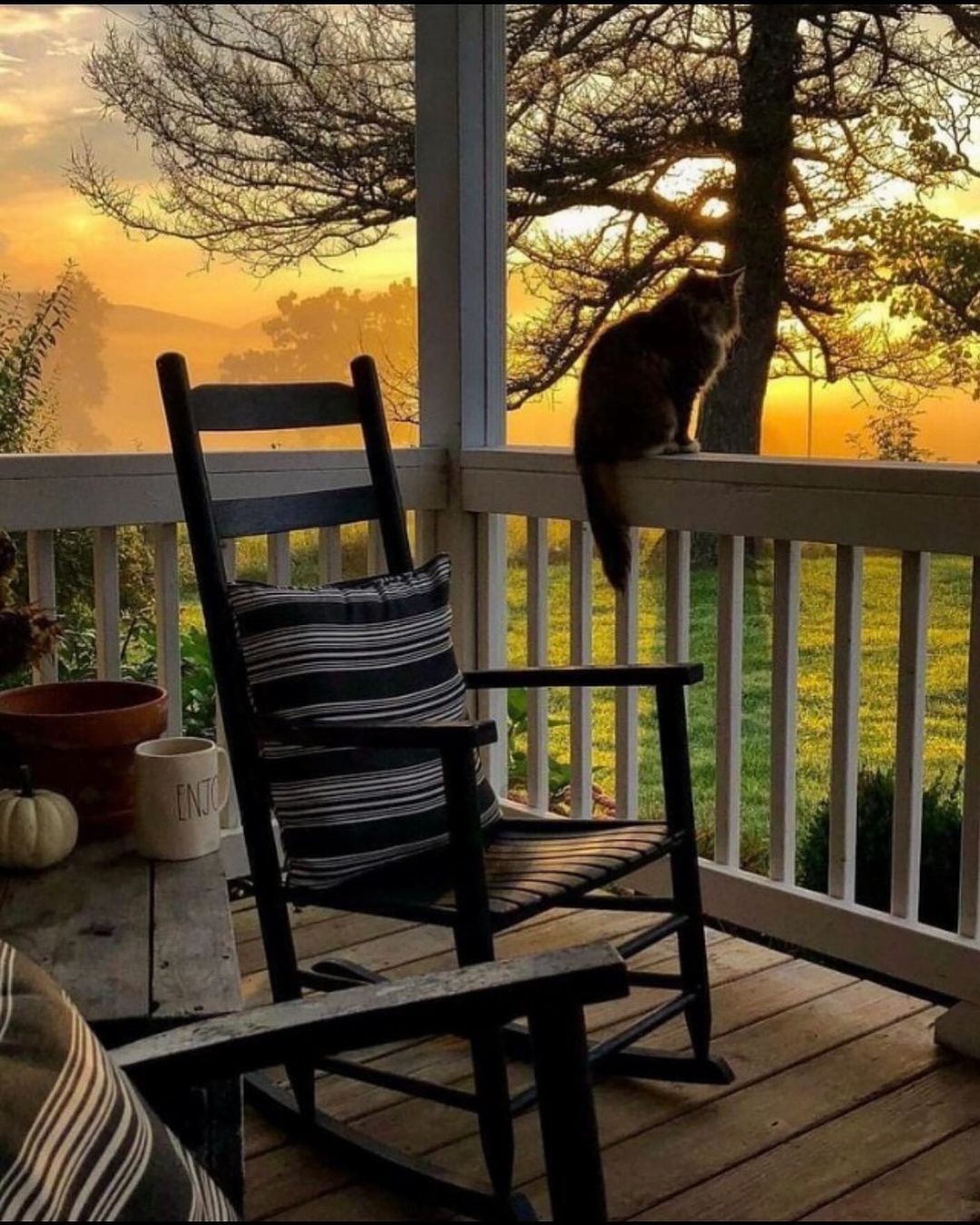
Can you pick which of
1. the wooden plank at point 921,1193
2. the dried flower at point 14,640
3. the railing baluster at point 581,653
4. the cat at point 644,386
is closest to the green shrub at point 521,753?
the railing baluster at point 581,653

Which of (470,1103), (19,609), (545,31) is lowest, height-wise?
(470,1103)

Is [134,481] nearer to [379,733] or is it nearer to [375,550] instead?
[375,550]

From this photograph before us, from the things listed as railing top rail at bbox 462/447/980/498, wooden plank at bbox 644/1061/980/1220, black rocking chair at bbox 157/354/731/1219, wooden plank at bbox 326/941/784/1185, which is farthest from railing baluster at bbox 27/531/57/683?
wooden plank at bbox 644/1061/980/1220

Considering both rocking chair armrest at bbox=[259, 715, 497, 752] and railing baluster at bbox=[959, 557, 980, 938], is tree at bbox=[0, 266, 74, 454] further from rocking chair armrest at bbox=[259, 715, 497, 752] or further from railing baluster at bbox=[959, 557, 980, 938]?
railing baluster at bbox=[959, 557, 980, 938]

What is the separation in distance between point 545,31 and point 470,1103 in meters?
2.29

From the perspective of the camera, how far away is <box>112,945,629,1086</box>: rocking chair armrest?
103 cm

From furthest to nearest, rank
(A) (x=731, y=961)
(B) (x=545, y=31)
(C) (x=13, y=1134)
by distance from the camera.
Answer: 1. (B) (x=545, y=31)
2. (A) (x=731, y=961)
3. (C) (x=13, y=1134)

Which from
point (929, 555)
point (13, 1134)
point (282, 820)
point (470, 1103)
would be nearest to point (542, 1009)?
point (13, 1134)

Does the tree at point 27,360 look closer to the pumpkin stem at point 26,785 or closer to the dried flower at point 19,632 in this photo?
the dried flower at point 19,632

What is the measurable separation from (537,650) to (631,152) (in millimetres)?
1103

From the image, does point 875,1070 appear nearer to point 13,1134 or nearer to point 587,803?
point 587,803

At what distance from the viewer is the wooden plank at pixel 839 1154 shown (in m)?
1.85

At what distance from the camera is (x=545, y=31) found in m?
3.04

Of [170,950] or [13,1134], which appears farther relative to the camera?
[170,950]
